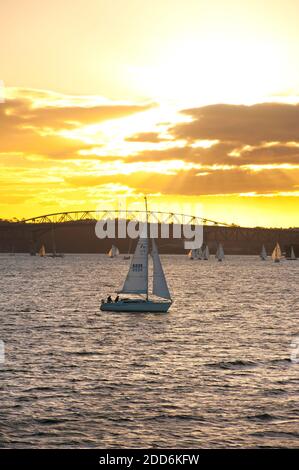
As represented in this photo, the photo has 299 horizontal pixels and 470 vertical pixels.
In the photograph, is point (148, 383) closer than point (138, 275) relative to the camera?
Yes

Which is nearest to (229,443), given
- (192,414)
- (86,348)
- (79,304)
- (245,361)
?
(192,414)

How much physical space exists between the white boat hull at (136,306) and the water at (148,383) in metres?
1.16

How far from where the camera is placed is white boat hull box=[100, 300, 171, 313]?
231 feet

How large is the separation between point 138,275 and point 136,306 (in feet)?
10.4

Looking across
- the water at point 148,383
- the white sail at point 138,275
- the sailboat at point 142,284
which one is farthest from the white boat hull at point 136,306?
the white sail at point 138,275

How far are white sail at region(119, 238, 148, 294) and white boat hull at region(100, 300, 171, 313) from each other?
137cm

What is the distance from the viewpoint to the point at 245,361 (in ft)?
145

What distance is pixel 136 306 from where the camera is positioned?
7038cm

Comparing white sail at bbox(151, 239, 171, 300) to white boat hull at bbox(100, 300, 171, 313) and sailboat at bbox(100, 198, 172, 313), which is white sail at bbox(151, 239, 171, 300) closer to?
sailboat at bbox(100, 198, 172, 313)

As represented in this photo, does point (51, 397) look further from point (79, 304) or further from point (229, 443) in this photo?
point (79, 304)

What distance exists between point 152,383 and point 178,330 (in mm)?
24300

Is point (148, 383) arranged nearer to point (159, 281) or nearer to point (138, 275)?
point (159, 281)

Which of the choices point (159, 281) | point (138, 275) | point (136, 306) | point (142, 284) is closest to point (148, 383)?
point (136, 306)

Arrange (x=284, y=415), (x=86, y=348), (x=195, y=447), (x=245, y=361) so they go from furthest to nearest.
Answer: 1. (x=86, y=348)
2. (x=245, y=361)
3. (x=284, y=415)
4. (x=195, y=447)
